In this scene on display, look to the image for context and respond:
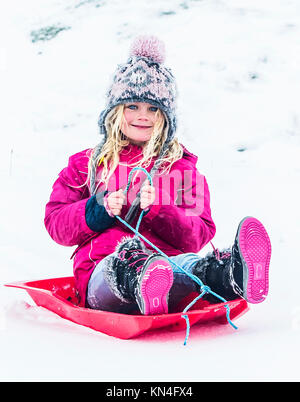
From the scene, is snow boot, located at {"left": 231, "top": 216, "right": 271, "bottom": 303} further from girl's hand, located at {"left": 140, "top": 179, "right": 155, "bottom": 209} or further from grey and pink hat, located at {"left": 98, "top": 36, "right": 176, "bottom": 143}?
grey and pink hat, located at {"left": 98, "top": 36, "right": 176, "bottom": 143}

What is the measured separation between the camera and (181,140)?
3.17 m

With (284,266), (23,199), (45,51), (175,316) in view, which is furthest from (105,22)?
(175,316)

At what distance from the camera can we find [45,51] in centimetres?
472

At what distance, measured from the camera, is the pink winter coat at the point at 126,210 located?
133 centimetres

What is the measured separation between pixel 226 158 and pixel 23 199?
1487mm

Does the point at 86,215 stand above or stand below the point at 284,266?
above

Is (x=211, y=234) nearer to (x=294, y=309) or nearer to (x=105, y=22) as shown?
(x=294, y=309)

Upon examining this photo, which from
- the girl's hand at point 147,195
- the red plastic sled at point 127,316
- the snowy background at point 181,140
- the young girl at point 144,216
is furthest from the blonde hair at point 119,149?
the red plastic sled at point 127,316

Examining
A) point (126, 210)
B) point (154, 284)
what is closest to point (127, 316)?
point (154, 284)

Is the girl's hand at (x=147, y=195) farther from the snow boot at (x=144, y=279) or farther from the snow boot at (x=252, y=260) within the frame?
the snow boot at (x=252, y=260)

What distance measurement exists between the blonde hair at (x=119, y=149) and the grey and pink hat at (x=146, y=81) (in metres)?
0.02

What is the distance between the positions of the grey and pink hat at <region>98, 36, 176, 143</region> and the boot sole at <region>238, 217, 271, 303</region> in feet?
1.60

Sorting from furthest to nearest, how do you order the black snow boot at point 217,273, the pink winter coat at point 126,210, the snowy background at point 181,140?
the pink winter coat at point 126,210 < the black snow boot at point 217,273 < the snowy background at point 181,140

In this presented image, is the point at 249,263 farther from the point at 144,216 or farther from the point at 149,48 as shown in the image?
the point at 149,48
